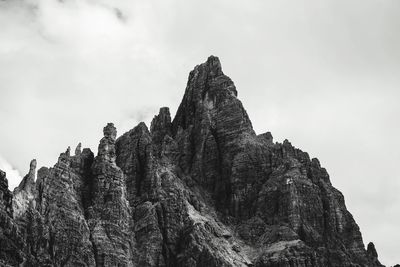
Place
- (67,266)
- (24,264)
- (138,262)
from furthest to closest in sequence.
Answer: (138,262)
(67,266)
(24,264)

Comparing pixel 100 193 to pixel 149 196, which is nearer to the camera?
pixel 100 193

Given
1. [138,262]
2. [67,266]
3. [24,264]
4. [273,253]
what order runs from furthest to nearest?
1. [273,253]
2. [138,262]
3. [67,266]
4. [24,264]

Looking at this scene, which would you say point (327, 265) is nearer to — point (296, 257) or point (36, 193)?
point (296, 257)

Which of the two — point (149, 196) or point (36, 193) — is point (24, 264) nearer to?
point (36, 193)

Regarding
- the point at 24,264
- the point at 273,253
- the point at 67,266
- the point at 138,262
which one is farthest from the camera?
the point at 273,253

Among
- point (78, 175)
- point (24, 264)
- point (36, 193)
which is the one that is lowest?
point (24, 264)

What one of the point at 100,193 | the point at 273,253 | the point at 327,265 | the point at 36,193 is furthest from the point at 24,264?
the point at 327,265

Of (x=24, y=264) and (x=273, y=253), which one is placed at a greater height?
(x=273, y=253)

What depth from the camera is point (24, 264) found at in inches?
5664

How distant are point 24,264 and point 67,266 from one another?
55.9 ft

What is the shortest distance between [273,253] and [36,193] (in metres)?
65.6

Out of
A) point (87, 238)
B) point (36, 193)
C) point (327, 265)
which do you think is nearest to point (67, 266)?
point (87, 238)

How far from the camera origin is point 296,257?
186 m

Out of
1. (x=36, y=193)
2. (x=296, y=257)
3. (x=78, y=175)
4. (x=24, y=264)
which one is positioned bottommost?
(x=24, y=264)
